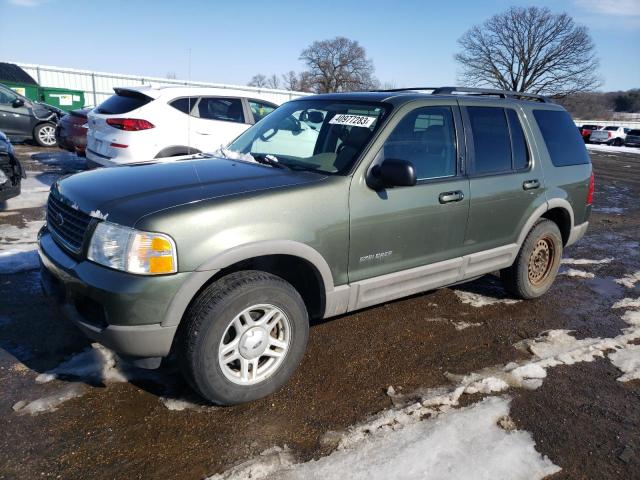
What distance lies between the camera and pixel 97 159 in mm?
7082

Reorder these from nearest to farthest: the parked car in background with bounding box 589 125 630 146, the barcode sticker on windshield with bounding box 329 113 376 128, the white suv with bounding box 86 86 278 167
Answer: the barcode sticker on windshield with bounding box 329 113 376 128 < the white suv with bounding box 86 86 278 167 < the parked car in background with bounding box 589 125 630 146

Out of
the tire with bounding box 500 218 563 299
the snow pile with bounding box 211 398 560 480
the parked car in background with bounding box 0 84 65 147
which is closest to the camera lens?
the snow pile with bounding box 211 398 560 480

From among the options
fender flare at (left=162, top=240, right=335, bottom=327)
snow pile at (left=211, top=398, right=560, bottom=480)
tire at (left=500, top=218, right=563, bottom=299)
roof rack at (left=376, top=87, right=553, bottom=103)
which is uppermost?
roof rack at (left=376, top=87, right=553, bottom=103)

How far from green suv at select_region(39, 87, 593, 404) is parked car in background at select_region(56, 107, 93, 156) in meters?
6.72

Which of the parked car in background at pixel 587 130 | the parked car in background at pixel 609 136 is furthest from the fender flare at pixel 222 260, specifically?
the parked car in background at pixel 609 136

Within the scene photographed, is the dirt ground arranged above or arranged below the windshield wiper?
below

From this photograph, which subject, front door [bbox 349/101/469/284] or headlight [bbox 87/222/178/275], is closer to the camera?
headlight [bbox 87/222/178/275]

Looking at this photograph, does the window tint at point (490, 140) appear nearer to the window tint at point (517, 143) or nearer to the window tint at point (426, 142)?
the window tint at point (517, 143)

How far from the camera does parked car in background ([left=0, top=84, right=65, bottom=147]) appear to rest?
12477 millimetres

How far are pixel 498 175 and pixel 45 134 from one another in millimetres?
13198

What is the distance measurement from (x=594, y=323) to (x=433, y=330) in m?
1.53

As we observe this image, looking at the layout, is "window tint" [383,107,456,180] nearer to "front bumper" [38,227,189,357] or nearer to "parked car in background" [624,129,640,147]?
"front bumper" [38,227,189,357]

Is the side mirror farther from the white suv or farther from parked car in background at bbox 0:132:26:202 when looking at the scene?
parked car in background at bbox 0:132:26:202

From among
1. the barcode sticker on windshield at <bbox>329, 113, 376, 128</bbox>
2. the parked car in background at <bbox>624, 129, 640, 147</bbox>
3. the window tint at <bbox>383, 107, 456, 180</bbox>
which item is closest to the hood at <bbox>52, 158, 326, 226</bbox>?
the barcode sticker on windshield at <bbox>329, 113, 376, 128</bbox>
